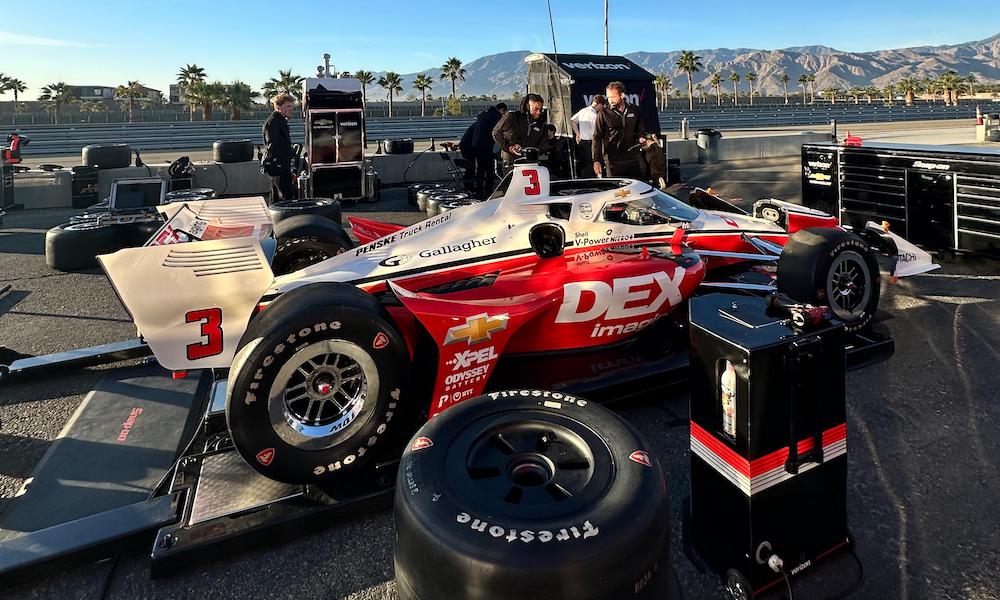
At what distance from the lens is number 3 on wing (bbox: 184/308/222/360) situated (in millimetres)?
3719

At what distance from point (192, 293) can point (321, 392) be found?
1140 mm

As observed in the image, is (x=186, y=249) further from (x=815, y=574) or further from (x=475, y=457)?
(x=815, y=574)

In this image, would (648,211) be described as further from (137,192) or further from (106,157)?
(106,157)

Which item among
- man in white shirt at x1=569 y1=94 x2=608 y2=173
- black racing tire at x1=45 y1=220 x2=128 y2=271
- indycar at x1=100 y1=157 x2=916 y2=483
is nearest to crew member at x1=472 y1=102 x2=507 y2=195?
man in white shirt at x1=569 y1=94 x2=608 y2=173

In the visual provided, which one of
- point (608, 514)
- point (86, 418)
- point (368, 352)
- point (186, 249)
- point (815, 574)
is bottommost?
point (815, 574)

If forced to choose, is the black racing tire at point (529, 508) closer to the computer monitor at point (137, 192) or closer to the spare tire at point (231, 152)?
the computer monitor at point (137, 192)

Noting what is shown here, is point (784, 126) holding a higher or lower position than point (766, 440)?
higher

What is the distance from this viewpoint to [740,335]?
226 cm

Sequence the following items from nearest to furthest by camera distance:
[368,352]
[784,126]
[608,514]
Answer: [608,514] → [368,352] → [784,126]

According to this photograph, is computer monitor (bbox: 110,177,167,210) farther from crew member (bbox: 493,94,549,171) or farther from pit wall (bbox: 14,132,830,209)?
crew member (bbox: 493,94,549,171)

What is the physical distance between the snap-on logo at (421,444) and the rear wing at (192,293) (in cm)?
214

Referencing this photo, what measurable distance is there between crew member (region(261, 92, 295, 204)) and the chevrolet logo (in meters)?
7.88

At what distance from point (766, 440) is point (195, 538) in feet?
8.31

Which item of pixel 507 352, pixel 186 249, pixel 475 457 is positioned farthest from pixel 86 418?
pixel 475 457
